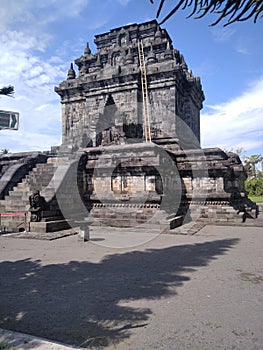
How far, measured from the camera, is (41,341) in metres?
2.74

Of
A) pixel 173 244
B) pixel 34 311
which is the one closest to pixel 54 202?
pixel 173 244

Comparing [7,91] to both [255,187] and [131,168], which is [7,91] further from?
[255,187]

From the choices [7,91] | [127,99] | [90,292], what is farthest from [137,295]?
[127,99]

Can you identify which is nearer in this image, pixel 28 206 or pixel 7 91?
pixel 7 91

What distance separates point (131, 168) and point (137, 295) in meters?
8.22

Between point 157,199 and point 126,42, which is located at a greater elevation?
point 126,42

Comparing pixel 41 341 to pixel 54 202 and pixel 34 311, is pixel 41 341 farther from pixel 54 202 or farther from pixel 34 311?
pixel 54 202

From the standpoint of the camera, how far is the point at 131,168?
12.2 m

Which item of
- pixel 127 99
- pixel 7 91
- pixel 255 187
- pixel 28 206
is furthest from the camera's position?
pixel 255 187

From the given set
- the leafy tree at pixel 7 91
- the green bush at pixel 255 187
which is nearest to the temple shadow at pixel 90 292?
the leafy tree at pixel 7 91

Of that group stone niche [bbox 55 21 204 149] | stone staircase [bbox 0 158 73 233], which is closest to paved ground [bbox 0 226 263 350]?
stone staircase [bbox 0 158 73 233]

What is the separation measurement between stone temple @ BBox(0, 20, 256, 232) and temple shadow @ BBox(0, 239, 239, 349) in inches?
148

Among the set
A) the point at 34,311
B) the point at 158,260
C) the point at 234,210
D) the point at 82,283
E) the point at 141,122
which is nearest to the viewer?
the point at 34,311

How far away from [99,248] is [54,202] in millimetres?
4300
